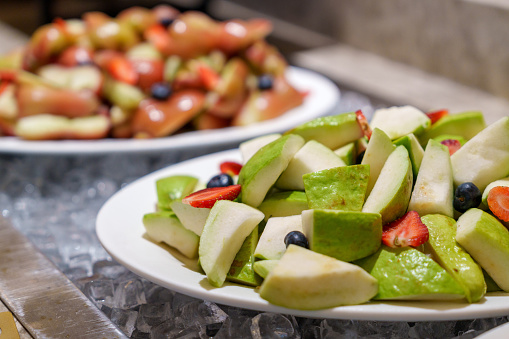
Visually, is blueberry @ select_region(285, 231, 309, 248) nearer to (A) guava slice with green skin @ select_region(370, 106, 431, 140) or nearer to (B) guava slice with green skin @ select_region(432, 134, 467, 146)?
(A) guava slice with green skin @ select_region(370, 106, 431, 140)

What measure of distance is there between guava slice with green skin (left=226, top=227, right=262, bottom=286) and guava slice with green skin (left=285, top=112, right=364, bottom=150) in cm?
23

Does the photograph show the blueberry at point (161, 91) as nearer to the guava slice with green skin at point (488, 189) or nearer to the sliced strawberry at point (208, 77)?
the sliced strawberry at point (208, 77)

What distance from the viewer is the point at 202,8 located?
4281mm

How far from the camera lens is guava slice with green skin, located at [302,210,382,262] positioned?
2.72 ft

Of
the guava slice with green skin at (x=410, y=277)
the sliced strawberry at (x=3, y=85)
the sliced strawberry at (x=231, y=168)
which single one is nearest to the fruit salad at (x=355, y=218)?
the guava slice with green skin at (x=410, y=277)

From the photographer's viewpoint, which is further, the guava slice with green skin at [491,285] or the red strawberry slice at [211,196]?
the red strawberry slice at [211,196]

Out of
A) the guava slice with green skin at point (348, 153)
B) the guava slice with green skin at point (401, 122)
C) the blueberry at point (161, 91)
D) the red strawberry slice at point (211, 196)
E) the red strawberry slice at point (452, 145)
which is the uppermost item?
the guava slice with green skin at point (401, 122)

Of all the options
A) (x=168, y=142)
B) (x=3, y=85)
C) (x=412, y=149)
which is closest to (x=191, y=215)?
(x=412, y=149)

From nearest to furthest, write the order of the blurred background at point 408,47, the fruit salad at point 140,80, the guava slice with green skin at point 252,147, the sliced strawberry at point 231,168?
the guava slice with green skin at point 252,147 < the sliced strawberry at point 231,168 < the fruit salad at point 140,80 < the blurred background at point 408,47

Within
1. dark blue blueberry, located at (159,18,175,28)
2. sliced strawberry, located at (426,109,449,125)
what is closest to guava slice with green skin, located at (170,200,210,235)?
sliced strawberry, located at (426,109,449,125)

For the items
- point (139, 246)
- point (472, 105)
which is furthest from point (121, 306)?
point (472, 105)

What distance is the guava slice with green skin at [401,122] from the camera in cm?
105

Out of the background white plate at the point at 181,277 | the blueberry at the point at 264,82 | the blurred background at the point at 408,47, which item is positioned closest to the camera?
the background white plate at the point at 181,277

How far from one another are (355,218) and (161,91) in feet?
3.56
